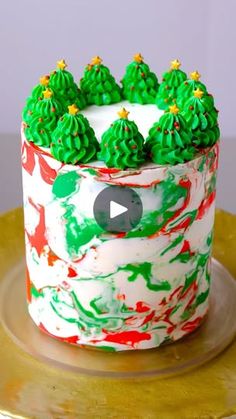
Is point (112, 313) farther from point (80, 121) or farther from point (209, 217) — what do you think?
point (80, 121)

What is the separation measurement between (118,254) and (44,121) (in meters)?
0.26

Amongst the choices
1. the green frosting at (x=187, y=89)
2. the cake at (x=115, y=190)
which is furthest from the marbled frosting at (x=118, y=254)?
the green frosting at (x=187, y=89)

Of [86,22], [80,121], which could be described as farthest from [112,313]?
[86,22]

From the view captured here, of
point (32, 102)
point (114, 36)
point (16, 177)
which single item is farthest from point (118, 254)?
point (114, 36)

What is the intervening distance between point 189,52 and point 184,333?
1287 mm

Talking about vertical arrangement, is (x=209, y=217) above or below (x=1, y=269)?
above

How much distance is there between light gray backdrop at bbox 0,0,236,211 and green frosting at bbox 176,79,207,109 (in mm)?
1121

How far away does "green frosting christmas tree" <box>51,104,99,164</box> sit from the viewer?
5.74ft

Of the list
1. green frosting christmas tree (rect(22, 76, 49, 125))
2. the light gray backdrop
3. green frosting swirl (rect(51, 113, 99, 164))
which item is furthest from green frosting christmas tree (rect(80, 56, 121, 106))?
the light gray backdrop

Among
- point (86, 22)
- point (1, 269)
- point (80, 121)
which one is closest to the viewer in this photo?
point (80, 121)

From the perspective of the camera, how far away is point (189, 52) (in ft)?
10.1

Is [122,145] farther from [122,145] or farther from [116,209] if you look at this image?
[116,209]

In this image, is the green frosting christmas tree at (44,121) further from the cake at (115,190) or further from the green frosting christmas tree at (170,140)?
the green frosting christmas tree at (170,140)

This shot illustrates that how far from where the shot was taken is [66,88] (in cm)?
196
